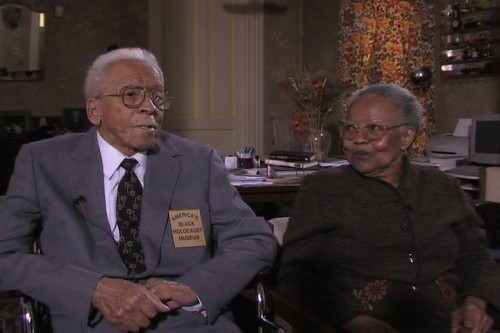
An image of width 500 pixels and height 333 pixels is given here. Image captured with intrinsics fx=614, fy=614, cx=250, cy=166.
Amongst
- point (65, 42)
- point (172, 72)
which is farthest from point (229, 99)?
point (65, 42)

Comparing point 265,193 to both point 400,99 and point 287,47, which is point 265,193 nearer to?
point 400,99

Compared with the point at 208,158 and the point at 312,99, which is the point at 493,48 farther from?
the point at 208,158

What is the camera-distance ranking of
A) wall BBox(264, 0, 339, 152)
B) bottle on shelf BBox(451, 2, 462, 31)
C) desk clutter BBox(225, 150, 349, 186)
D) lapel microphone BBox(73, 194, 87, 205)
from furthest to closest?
wall BBox(264, 0, 339, 152) < bottle on shelf BBox(451, 2, 462, 31) < desk clutter BBox(225, 150, 349, 186) < lapel microphone BBox(73, 194, 87, 205)

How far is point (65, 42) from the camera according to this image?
575 centimetres

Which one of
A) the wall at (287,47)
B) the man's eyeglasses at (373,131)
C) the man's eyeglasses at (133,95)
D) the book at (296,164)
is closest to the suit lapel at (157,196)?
the man's eyeglasses at (133,95)

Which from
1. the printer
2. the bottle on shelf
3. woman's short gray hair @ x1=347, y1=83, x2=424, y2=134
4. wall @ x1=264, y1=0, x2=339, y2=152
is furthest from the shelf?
woman's short gray hair @ x1=347, y1=83, x2=424, y2=134

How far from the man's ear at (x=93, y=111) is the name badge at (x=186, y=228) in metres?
0.35

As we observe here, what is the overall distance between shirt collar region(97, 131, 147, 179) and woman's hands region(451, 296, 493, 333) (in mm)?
1029

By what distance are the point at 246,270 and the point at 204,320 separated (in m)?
0.18

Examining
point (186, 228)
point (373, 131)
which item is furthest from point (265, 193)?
point (186, 228)

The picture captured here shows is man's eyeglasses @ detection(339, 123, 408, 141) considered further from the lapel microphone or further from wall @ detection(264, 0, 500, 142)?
wall @ detection(264, 0, 500, 142)

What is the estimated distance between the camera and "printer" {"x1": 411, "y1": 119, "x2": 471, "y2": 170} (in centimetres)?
426

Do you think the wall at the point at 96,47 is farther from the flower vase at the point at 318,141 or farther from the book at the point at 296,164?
the book at the point at 296,164

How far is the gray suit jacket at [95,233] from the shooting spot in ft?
5.18
